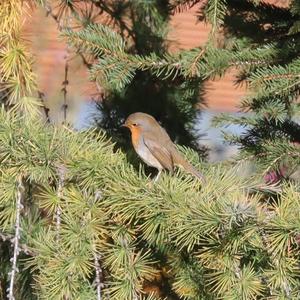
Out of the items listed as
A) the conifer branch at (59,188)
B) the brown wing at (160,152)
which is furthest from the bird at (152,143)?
the conifer branch at (59,188)

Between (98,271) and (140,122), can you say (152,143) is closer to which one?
(140,122)

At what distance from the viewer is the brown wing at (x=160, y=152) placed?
182 cm

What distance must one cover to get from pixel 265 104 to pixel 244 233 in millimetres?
560

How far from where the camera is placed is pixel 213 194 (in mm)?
1283

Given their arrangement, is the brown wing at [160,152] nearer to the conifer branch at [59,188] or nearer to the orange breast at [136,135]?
the orange breast at [136,135]

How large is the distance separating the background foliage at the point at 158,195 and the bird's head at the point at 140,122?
0.40 feet

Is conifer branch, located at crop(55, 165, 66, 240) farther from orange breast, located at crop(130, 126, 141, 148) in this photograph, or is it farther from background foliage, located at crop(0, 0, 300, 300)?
orange breast, located at crop(130, 126, 141, 148)

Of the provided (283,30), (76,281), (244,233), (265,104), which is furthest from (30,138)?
(283,30)

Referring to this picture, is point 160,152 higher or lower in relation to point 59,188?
lower

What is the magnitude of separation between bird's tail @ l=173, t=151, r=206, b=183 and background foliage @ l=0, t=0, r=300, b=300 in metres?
0.02

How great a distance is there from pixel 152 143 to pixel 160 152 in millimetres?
29

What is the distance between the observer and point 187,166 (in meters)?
1.59

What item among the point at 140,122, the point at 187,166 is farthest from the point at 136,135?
the point at 187,166

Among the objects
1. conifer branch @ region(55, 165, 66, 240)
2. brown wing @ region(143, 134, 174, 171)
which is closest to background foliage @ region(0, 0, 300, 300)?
conifer branch @ region(55, 165, 66, 240)
